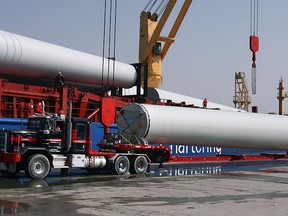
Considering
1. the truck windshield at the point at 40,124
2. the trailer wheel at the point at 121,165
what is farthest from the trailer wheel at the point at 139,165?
the truck windshield at the point at 40,124

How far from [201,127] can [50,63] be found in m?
8.09

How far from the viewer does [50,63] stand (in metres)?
22.5

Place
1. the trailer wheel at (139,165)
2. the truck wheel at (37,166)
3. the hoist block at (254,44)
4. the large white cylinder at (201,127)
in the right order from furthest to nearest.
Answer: the hoist block at (254,44)
the large white cylinder at (201,127)
the trailer wheel at (139,165)
the truck wheel at (37,166)

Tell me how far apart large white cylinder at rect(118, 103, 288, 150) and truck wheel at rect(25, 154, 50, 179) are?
17.9 ft

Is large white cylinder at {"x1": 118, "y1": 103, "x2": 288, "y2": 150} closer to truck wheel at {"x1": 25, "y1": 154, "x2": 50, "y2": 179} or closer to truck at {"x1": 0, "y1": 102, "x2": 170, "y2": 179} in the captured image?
truck at {"x1": 0, "y1": 102, "x2": 170, "y2": 179}

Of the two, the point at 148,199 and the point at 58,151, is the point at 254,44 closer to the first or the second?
the point at 58,151

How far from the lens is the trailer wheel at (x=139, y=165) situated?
18.1m

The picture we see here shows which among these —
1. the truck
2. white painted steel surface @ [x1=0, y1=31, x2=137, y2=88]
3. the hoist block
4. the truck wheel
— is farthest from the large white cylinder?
the truck wheel

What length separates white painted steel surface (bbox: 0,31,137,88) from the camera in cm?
2083

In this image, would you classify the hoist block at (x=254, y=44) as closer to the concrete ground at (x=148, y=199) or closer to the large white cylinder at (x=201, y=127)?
the large white cylinder at (x=201, y=127)

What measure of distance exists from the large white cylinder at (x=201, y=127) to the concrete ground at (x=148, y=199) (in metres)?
5.24

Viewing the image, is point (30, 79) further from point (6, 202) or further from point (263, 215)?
point (263, 215)

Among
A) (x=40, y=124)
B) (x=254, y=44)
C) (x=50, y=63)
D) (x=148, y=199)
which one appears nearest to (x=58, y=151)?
(x=40, y=124)

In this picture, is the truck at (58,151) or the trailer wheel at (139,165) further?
the trailer wheel at (139,165)
